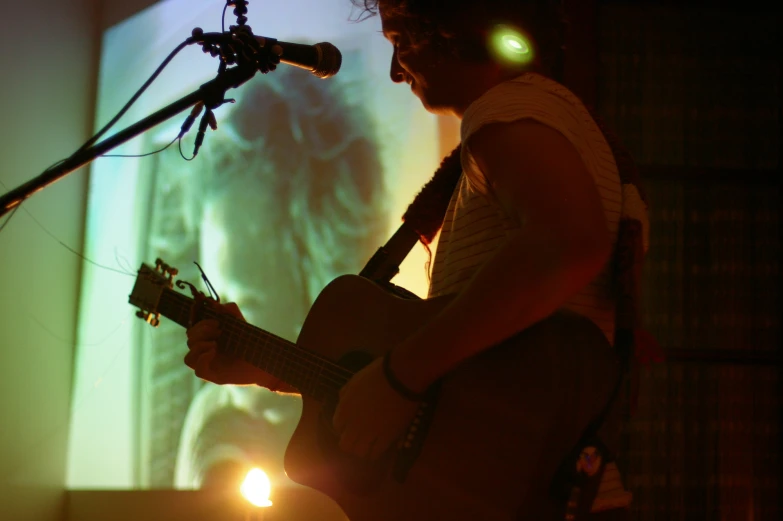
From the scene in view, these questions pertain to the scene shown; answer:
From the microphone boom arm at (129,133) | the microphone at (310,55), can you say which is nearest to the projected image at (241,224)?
the microphone at (310,55)

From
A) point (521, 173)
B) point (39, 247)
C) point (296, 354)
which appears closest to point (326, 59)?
point (296, 354)

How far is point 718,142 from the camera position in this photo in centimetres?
242

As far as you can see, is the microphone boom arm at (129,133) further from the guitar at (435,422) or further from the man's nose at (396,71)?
the guitar at (435,422)

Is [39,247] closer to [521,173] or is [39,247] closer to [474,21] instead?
[474,21]

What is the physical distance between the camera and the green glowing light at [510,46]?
113cm

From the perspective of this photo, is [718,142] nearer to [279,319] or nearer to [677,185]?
[677,185]

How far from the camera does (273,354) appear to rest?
1.38 metres

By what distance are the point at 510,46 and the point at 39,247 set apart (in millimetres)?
1760

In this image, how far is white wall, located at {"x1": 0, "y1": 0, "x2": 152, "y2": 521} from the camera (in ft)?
6.87

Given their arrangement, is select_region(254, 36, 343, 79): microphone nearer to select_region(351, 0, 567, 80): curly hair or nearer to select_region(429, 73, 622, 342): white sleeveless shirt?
select_region(351, 0, 567, 80): curly hair

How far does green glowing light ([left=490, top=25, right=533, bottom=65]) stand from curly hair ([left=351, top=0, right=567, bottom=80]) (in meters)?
0.01

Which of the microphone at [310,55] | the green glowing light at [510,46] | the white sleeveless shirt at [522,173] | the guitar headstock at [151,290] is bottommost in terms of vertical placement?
the white sleeveless shirt at [522,173]

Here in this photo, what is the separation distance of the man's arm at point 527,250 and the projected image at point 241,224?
4.54ft

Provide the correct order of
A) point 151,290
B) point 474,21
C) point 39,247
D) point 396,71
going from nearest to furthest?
point 474,21, point 396,71, point 151,290, point 39,247
